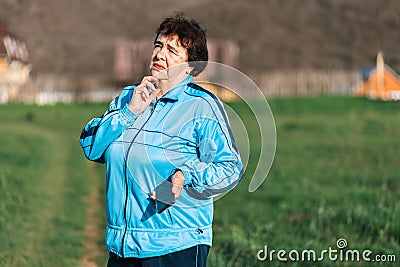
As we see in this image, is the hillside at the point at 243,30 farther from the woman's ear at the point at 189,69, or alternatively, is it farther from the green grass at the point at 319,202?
the woman's ear at the point at 189,69

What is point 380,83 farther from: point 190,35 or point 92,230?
point 190,35

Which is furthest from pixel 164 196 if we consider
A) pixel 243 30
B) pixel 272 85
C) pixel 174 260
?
pixel 243 30

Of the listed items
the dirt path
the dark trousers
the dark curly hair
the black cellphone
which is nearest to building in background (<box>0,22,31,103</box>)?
the dirt path

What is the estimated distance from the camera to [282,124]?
28.7m

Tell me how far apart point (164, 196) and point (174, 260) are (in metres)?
0.31

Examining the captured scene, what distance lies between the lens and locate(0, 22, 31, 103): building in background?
49906 millimetres

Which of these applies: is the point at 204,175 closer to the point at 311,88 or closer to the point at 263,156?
the point at 263,156

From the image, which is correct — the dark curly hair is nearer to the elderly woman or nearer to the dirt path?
the elderly woman

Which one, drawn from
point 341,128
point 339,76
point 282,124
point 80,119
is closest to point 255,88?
point 341,128

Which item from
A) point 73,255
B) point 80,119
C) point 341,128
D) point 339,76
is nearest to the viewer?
point 73,255

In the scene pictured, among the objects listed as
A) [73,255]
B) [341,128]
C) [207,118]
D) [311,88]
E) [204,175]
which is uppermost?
[311,88]

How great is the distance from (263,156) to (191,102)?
40cm

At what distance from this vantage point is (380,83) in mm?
44969

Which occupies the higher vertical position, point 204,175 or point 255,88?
point 255,88
